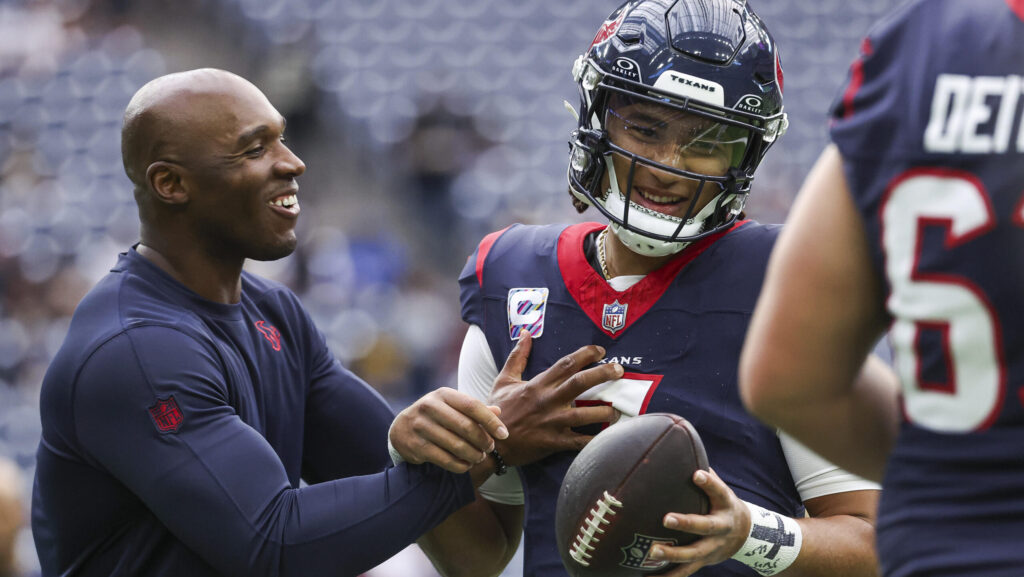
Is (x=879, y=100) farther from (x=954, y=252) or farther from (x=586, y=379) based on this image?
(x=586, y=379)

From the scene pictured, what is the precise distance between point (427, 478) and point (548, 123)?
617cm

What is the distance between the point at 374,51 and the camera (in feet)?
27.7

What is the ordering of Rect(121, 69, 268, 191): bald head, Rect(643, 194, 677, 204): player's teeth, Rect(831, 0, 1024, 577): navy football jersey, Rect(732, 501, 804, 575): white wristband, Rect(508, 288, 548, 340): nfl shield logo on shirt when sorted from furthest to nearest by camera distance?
1. Rect(121, 69, 268, 191): bald head
2. Rect(508, 288, 548, 340): nfl shield logo on shirt
3. Rect(643, 194, 677, 204): player's teeth
4. Rect(732, 501, 804, 575): white wristband
5. Rect(831, 0, 1024, 577): navy football jersey

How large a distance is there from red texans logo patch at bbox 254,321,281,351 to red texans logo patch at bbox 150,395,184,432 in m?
0.40

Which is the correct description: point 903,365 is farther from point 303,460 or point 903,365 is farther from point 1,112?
point 1,112

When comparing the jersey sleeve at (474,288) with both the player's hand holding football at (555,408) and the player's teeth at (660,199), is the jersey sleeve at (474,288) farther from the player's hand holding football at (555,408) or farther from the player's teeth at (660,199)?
the player's teeth at (660,199)

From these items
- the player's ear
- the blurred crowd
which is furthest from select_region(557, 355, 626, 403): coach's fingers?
the blurred crowd

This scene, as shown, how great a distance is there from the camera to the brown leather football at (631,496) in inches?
Result: 71.5

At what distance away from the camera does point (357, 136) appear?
7.95 metres

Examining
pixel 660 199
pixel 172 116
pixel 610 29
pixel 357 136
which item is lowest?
pixel 357 136

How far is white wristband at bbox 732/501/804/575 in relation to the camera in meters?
1.90


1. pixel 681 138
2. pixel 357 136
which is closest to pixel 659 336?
pixel 681 138

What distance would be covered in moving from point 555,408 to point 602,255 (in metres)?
0.40

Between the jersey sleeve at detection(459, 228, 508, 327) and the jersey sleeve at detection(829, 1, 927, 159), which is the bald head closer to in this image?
the jersey sleeve at detection(459, 228, 508, 327)
